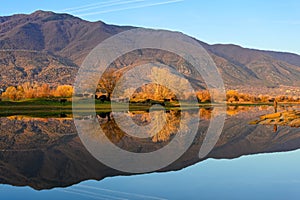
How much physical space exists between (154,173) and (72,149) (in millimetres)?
7160

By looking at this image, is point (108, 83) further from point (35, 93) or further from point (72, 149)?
point (72, 149)

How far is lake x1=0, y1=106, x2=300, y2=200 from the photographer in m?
12.2

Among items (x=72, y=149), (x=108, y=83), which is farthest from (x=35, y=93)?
(x=72, y=149)

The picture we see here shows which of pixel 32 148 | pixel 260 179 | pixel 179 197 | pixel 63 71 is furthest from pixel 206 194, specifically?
pixel 63 71

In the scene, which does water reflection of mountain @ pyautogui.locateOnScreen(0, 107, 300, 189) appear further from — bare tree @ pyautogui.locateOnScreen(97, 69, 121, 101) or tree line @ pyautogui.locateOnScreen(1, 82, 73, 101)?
tree line @ pyautogui.locateOnScreen(1, 82, 73, 101)

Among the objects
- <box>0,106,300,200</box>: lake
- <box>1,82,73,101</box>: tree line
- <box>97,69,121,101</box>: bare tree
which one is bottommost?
<box>0,106,300,200</box>: lake

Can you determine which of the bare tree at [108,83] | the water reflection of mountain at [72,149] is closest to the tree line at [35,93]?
the bare tree at [108,83]

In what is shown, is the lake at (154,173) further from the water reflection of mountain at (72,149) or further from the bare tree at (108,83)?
the bare tree at (108,83)

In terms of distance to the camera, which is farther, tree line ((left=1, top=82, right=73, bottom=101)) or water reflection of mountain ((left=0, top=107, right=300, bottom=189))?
tree line ((left=1, top=82, right=73, bottom=101))

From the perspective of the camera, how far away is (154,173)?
49.8ft

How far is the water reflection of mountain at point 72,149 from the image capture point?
1457 centimetres

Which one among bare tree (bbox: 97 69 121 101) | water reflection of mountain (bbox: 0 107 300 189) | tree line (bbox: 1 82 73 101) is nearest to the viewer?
water reflection of mountain (bbox: 0 107 300 189)

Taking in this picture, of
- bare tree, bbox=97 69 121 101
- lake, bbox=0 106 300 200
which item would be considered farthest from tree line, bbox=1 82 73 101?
lake, bbox=0 106 300 200

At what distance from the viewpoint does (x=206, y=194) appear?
→ 12.0 m
